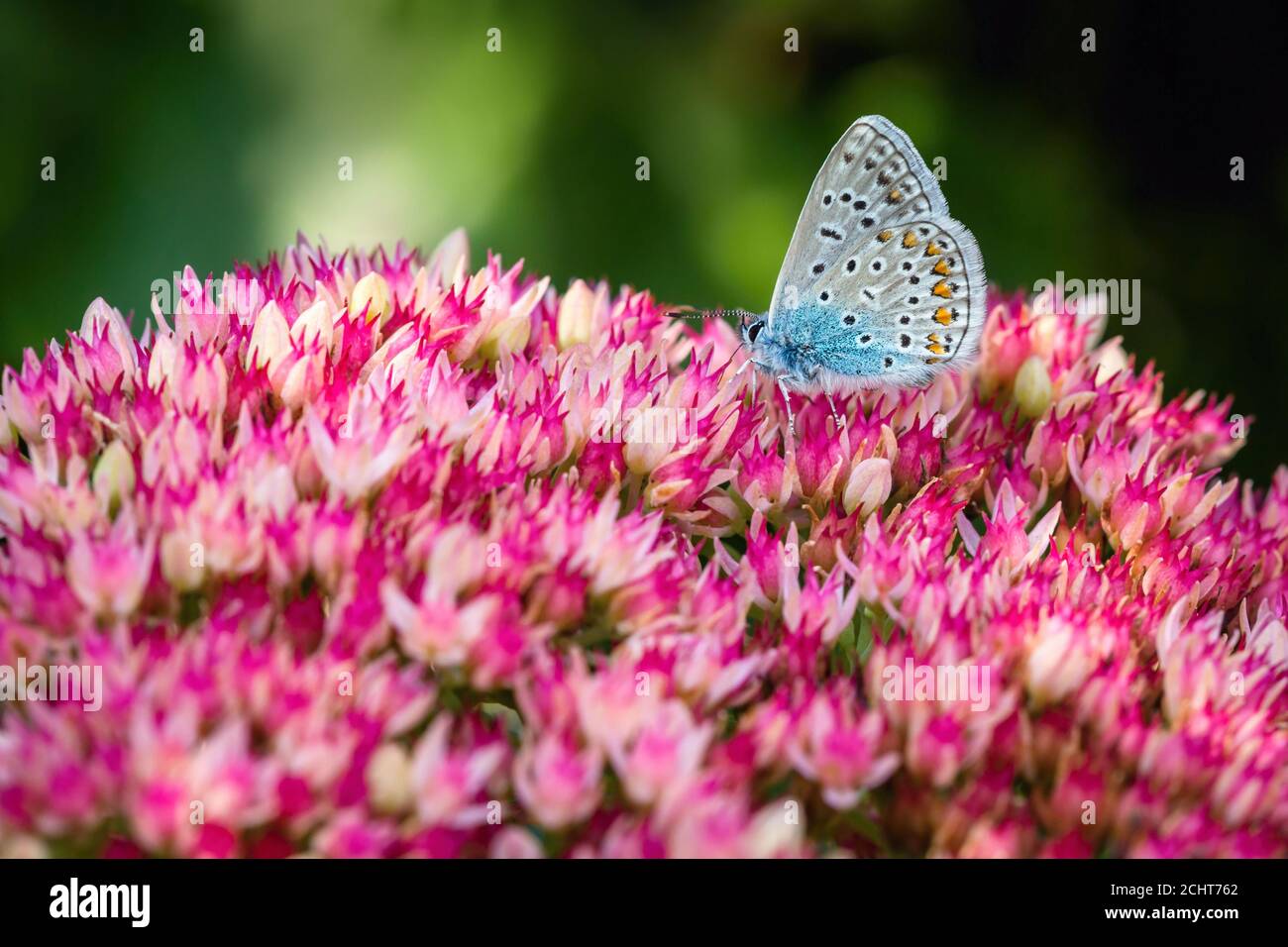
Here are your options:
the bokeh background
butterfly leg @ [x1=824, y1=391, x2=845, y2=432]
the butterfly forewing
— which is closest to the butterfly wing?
the butterfly forewing

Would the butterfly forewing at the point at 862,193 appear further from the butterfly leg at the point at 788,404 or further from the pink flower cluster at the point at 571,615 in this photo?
the pink flower cluster at the point at 571,615

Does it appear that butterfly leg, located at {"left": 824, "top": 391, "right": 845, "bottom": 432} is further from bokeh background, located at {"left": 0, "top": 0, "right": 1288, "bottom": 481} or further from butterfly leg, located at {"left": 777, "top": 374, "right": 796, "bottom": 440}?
bokeh background, located at {"left": 0, "top": 0, "right": 1288, "bottom": 481}

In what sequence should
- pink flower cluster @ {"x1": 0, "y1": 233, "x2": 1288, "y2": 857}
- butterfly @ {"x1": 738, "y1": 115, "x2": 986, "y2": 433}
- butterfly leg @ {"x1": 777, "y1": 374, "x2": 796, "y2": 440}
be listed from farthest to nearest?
butterfly @ {"x1": 738, "y1": 115, "x2": 986, "y2": 433}
butterfly leg @ {"x1": 777, "y1": 374, "x2": 796, "y2": 440}
pink flower cluster @ {"x1": 0, "y1": 233, "x2": 1288, "y2": 857}

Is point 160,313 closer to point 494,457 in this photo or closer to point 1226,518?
point 494,457

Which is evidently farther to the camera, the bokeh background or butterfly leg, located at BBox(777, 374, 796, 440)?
the bokeh background

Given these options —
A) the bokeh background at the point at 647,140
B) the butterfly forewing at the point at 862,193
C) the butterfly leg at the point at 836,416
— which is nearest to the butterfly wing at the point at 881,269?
the butterfly forewing at the point at 862,193

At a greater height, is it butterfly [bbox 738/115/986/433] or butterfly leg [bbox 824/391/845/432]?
butterfly [bbox 738/115/986/433]
